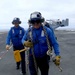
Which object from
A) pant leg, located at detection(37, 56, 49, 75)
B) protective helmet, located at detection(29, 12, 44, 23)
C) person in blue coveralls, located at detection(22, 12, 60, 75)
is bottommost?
pant leg, located at detection(37, 56, 49, 75)

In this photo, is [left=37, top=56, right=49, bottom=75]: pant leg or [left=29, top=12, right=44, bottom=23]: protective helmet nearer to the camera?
[left=29, top=12, right=44, bottom=23]: protective helmet

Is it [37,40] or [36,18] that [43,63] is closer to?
[37,40]

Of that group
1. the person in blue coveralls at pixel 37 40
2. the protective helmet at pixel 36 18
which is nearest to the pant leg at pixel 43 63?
the person in blue coveralls at pixel 37 40

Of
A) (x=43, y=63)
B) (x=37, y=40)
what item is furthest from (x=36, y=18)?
(x=43, y=63)

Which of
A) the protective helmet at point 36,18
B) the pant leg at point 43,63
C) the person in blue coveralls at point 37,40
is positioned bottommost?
the pant leg at point 43,63

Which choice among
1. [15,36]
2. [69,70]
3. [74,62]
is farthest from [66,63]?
[15,36]

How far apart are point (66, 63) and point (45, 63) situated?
5.90 metres

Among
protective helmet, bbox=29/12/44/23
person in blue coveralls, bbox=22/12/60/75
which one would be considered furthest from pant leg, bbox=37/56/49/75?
protective helmet, bbox=29/12/44/23

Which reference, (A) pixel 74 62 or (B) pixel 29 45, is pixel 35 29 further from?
(A) pixel 74 62

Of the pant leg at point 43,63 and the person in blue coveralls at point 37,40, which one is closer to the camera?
the person in blue coveralls at point 37,40

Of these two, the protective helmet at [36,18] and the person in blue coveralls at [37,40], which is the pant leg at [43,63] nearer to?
the person in blue coveralls at [37,40]

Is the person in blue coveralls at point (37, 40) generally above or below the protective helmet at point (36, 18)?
below

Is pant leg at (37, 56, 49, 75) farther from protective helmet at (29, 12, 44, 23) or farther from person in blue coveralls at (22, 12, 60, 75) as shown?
protective helmet at (29, 12, 44, 23)

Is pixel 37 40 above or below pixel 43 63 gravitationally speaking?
above
